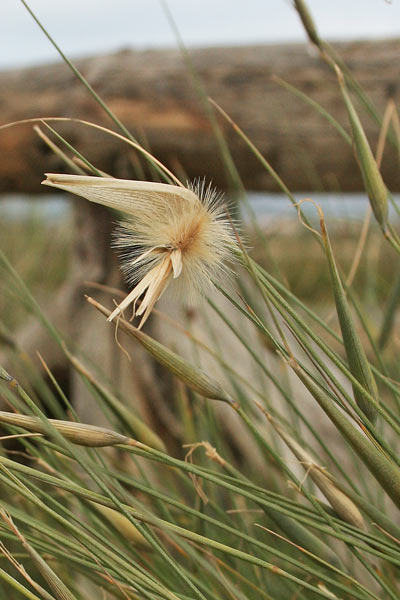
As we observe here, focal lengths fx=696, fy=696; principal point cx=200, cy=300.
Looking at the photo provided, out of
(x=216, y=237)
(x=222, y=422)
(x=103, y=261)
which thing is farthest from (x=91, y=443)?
(x=103, y=261)

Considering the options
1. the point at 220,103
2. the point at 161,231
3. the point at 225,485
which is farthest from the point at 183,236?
the point at 220,103

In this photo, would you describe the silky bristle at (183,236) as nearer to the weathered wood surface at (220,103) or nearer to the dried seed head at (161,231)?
the dried seed head at (161,231)

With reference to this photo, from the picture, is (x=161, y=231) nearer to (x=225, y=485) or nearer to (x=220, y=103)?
(x=225, y=485)

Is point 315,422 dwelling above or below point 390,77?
below

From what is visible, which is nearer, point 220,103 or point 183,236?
point 183,236

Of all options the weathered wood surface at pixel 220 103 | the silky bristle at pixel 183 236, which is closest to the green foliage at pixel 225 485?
the silky bristle at pixel 183 236

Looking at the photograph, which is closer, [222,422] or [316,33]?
[316,33]

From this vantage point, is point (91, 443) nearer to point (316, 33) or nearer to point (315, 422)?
point (316, 33)

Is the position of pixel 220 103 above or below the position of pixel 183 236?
above
